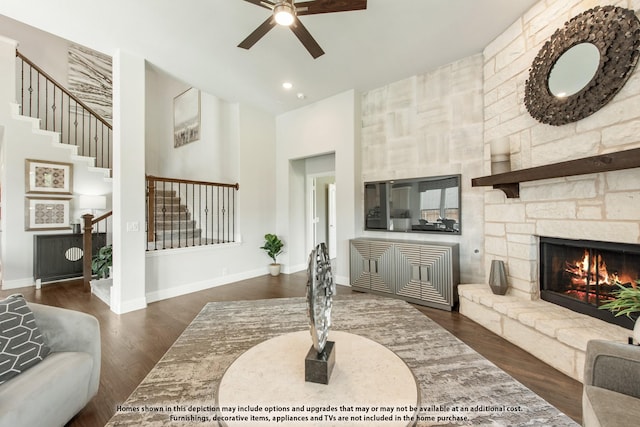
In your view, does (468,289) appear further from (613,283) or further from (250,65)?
(250,65)

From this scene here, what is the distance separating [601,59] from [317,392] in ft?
10.3

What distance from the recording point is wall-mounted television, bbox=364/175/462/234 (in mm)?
3871

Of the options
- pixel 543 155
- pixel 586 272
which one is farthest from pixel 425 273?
pixel 543 155

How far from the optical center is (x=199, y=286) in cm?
448

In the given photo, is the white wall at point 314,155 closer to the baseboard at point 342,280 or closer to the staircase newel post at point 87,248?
the baseboard at point 342,280

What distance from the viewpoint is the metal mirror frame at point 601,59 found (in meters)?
2.01

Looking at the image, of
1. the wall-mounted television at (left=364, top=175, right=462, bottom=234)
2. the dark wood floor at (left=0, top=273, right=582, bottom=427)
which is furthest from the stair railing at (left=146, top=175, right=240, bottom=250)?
the wall-mounted television at (left=364, top=175, right=462, bottom=234)

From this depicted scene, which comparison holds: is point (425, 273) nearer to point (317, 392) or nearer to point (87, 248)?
point (317, 392)

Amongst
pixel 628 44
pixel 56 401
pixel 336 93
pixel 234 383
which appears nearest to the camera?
pixel 234 383

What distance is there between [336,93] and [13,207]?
19.1 feet

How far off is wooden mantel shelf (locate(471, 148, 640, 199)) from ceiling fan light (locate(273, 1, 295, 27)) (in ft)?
8.15

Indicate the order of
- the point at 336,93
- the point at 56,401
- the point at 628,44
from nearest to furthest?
1. the point at 56,401
2. the point at 628,44
3. the point at 336,93

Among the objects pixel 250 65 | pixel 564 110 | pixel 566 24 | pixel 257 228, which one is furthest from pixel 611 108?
pixel 257 228

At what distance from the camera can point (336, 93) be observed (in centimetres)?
485
